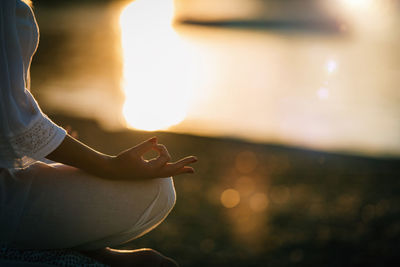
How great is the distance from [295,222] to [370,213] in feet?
2.08

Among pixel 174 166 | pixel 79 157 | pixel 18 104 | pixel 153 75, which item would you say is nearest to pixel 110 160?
pixel 79 157

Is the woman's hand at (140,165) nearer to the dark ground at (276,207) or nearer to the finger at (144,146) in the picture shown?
the finger at (144,146)

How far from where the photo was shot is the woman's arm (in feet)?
4.74

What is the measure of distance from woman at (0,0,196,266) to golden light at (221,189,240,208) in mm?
2312

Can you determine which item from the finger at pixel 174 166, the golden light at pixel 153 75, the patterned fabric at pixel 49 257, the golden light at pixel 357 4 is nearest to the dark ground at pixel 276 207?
the golden light at pixel 153 75

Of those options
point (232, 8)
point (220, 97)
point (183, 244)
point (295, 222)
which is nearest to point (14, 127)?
point (183, 244)

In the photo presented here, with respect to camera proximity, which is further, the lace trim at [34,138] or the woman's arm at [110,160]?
the woman's arm at [110,160]

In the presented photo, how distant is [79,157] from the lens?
1458 mm

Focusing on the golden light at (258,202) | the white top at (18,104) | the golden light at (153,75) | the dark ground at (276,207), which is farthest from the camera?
the golden light at (153,75)

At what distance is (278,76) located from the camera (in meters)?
7.86

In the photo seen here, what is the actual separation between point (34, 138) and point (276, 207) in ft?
9.31

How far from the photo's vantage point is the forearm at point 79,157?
4.71 feet

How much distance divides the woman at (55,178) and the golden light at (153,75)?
3.76 m

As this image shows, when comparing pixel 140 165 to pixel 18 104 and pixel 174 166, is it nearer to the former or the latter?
pixel 174 166
